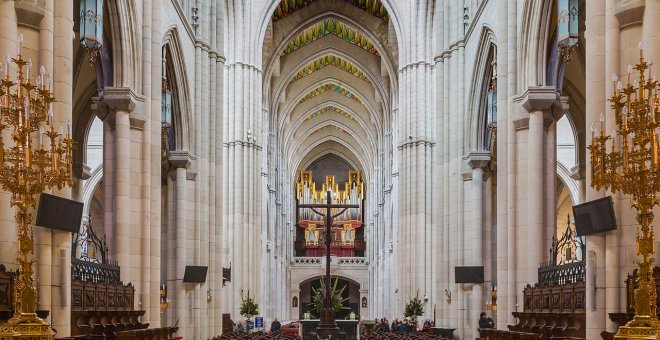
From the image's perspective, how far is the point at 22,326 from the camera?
26.6ft

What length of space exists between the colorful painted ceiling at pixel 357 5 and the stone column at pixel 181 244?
22.0 metres

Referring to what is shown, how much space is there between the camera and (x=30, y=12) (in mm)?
11969

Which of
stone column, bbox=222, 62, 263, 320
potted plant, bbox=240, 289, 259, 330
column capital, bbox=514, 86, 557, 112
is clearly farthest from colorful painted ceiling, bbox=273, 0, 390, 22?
column capital, bbox=514, 86, 557, 112

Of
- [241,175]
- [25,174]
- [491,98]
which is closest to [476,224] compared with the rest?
[491,98]

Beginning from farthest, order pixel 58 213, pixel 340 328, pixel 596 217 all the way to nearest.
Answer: pixel 340 328 → pixel 596 217 → pixel 58 213

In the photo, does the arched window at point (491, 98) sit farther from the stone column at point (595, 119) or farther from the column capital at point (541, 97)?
the stone column at point (595, 119)

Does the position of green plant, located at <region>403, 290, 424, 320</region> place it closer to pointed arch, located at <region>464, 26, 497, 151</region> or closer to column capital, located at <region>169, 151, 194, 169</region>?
pointed arch, located at <region>464, 26, 497, 151</region>

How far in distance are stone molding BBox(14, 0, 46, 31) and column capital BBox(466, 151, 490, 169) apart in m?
16.0

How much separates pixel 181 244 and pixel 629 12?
15.5m

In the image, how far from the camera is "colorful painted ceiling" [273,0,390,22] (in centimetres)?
4578

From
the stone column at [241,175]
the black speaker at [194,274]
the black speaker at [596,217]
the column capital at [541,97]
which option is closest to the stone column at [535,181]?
the column capital at [541,97]

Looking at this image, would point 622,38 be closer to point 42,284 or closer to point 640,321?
point 640,321

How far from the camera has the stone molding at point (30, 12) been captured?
11.9 m

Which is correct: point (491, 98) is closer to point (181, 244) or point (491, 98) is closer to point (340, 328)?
point (181, 244)
